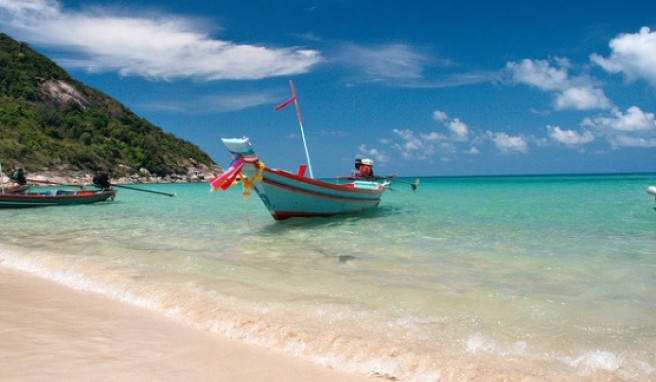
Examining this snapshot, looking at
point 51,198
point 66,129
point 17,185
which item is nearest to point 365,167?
point 51,198

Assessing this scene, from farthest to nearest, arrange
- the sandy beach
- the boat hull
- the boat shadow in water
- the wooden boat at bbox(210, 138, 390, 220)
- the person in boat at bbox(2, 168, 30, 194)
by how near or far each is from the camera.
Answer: the person in boat at bbox(2, 168, 30, 194) < the boat hull < the boat shadow in water < the wooden boat at bbox(210, 138, 390, 220) < the sandy beach

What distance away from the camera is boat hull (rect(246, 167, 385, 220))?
14.8 meters

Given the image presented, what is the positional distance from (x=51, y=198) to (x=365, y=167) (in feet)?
54.8

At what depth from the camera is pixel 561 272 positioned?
7.38 m

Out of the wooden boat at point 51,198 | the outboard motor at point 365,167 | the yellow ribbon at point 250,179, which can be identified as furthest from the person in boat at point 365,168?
the wooden boat at point 51,198

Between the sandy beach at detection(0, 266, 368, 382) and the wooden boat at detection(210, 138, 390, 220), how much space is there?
628cm

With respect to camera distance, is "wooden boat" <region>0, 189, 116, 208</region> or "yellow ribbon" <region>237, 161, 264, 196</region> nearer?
"yellow ribbon" <region>237, 161, 264, 196</region>

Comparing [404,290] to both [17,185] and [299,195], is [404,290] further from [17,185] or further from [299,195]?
[17,185]

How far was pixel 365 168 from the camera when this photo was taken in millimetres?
23797

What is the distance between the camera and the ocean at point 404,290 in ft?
12.8

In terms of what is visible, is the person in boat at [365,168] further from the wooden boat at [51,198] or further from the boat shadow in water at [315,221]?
the wooden boat at [51,198]

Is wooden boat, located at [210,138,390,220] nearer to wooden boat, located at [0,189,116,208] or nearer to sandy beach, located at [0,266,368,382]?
sandy beach, located at [0,266,368,382]

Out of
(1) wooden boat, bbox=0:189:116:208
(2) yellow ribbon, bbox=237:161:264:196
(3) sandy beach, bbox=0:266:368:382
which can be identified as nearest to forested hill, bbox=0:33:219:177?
(1) wooden boat, bbox=0:189:116:208

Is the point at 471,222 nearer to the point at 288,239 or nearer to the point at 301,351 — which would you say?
the point at 288,239
